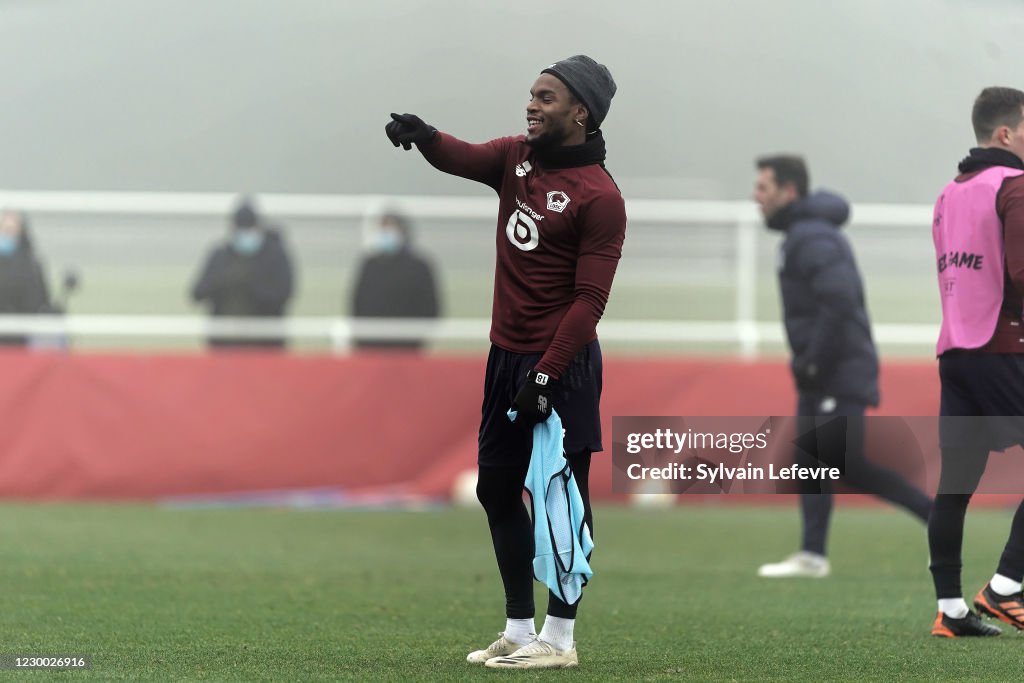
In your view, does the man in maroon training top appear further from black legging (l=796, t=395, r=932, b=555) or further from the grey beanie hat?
black legging (l=796, t=395, r=932, b=555)

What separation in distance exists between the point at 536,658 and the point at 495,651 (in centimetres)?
20

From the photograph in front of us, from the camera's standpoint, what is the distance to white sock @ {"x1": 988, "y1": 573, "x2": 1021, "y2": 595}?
6336 millimetres

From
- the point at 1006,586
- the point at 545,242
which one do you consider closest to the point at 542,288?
the point at 545,242

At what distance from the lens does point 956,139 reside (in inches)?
731

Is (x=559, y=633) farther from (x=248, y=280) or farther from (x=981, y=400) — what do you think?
(x=248, y=280)

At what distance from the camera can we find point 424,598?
7566 mm

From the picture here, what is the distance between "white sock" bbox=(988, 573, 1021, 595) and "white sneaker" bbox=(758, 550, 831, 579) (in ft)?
7.97

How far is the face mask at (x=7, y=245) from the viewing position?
42.5ft

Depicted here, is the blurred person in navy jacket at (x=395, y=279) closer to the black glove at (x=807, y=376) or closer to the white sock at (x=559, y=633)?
the black glove at (x=807, y=376)

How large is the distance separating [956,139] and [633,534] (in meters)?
9.44

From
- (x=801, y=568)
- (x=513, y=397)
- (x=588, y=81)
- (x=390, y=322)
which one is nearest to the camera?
(x=588, y=81)

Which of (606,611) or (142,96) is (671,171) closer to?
(142,96)

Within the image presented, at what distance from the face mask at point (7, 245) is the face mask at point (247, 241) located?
177 cm

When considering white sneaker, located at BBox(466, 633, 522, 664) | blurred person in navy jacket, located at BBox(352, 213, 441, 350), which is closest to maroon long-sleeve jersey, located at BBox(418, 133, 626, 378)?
white sneaker, located at BBox(466, 633, 522, 664)
